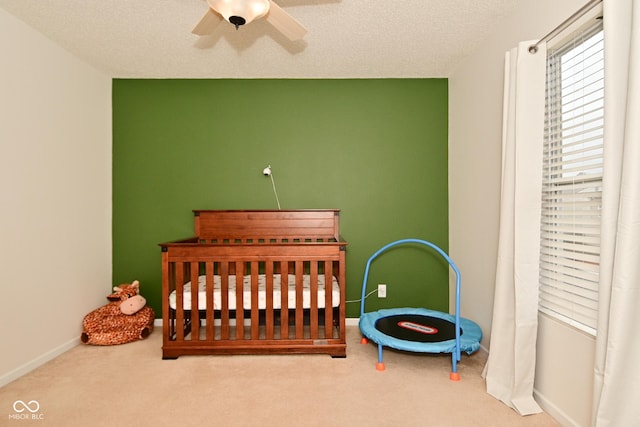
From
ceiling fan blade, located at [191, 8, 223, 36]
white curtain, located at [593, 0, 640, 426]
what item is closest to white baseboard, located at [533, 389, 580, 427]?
white curtain, located at [593, 0, 640, 426]

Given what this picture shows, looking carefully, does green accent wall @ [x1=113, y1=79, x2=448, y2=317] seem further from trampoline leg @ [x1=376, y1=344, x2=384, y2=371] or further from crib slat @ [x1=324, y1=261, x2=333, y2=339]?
trampoline leg @ [x1=376, y1=344, x2=384, y2=371]

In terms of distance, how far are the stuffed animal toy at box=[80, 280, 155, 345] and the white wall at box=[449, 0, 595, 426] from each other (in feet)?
9.18

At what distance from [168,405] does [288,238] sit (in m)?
1.67

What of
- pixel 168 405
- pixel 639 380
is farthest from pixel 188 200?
pixel 639 380

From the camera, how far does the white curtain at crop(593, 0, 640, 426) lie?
4.02ft

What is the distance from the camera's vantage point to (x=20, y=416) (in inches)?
70.1

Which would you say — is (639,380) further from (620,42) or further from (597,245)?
(620,42)

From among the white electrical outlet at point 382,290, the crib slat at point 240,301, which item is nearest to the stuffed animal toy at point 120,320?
the crib slat at point 240,301

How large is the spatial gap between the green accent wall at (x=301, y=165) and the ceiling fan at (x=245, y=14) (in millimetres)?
1410

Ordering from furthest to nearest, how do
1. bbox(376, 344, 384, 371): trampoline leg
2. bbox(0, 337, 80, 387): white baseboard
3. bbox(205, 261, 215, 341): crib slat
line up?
1. bbox(205, 261, 215, 341): crib slat
2. bbox(376, 344, 384, 371): trampoline leg
3. bbox(0, 337, 80, 387): white baseboard

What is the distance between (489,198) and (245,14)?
205 centimetres

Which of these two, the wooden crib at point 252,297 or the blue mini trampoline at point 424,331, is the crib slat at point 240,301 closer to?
the wooden crib at point 252,297

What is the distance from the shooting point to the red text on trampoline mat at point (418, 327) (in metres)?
2.45

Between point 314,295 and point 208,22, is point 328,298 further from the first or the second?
point 208,22
